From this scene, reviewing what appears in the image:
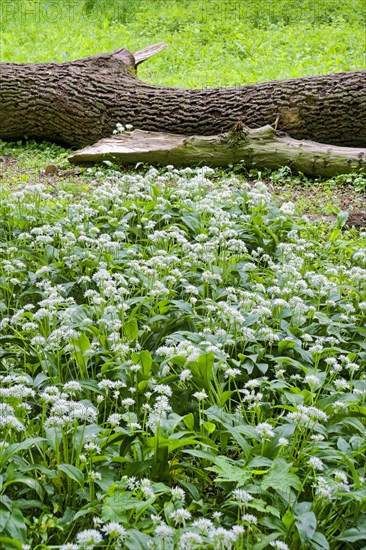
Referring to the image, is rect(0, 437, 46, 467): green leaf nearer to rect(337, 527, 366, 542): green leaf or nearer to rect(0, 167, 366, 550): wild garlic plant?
rect(0, 167, 366, 550): wild garlic plant

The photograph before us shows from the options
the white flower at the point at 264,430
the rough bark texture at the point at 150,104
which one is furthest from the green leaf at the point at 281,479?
the rough bark texture at the point at 150,104

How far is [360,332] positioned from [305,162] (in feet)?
11.5

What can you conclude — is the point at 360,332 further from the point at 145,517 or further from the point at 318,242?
the point at 145,517

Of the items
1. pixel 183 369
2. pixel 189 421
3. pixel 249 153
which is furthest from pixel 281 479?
pixel 249 153

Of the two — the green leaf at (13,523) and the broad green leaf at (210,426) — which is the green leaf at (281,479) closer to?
the broad green leaf at (210,426)

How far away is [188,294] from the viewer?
14.6 ft

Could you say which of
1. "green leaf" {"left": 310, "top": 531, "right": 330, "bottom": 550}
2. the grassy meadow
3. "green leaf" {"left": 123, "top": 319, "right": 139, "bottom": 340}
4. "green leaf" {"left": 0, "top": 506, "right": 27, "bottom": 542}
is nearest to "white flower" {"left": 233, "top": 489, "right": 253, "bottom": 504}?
the grassy meadow

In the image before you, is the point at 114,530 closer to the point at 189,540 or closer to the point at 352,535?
the point at 189,540

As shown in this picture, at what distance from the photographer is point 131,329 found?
3875mm

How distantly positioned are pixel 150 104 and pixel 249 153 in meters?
1.62

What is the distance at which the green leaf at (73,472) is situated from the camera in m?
2.64

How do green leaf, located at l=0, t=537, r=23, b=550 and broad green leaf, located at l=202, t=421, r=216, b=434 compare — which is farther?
broad green leaf, located at l=202, t=421, r=216, b=434

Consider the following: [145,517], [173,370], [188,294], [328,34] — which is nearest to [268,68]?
[328,34]

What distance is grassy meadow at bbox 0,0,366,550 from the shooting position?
2613 millimetres
